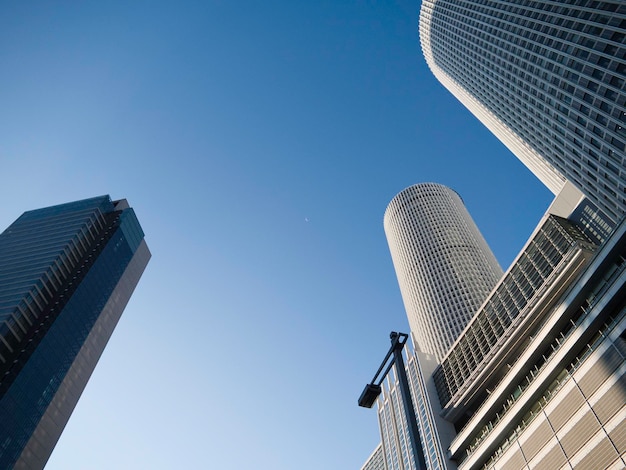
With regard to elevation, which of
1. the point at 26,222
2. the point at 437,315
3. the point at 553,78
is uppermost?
the point at 26,222

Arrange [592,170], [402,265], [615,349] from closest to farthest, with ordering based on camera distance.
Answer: [615,349] < [592,170] < [402,265]

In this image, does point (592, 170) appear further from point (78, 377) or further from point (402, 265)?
point (78, 377)

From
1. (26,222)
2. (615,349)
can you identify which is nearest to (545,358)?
(615,349)

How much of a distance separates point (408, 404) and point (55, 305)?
126796 millimetres

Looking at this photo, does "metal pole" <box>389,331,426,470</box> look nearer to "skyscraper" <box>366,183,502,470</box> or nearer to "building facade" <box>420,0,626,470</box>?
"building facade" <box>420,0,626,470</box>

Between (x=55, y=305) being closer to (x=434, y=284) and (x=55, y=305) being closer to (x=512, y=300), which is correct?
(x=512, y=300)

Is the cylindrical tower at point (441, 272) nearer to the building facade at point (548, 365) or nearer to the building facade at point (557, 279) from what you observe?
the building facade at point (557, 279)

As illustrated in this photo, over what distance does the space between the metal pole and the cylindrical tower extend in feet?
407

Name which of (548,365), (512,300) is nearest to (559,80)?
(512,300)

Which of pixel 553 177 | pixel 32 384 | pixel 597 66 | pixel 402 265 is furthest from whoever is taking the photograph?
pixel 402 265

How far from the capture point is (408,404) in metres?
18.4

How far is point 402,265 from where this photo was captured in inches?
7244

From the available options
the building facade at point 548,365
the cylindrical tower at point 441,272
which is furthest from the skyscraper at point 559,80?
the cylindrical tower at point 441,272

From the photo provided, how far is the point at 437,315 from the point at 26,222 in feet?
439
